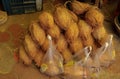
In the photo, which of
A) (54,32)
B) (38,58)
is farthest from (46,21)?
(38,58)

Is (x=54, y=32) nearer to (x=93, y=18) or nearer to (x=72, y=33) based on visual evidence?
(x=72, y=33)

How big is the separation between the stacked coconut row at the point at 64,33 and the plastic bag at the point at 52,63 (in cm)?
3

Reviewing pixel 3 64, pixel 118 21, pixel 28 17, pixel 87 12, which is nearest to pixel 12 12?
pixel 28 17

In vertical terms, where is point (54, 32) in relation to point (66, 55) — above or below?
above

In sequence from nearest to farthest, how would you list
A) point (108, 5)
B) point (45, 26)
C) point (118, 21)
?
point (45, 26)
point (118, 21)
point (108, 5)

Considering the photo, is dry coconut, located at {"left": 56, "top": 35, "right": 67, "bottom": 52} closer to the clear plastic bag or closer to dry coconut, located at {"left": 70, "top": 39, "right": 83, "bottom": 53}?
dry coconut, located at {"left": 70, "top": 39, "right": 83, "bottom": 53}

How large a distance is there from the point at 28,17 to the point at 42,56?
36 cm

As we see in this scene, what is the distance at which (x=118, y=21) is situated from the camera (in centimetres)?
119

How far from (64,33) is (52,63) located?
6.4 inches

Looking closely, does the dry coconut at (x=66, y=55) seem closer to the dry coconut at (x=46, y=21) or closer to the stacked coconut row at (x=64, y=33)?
the stacked coconut row at (x=64, y=33)

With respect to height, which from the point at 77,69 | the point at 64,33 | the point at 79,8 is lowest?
the point at 77,69

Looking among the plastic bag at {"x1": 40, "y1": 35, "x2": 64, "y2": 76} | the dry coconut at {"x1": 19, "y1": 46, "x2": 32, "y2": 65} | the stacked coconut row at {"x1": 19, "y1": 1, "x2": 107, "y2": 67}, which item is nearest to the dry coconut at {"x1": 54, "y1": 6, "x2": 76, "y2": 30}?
the stacked coconut row at {"x1": 19, "y1": 1, "x2": 107, "y2": 67}

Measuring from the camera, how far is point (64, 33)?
102cm

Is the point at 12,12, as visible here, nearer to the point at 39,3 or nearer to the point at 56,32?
the point at 39,3
